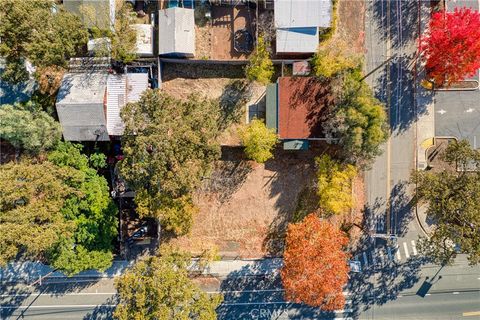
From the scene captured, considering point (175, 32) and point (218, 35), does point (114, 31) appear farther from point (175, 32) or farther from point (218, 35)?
point (218, 35)

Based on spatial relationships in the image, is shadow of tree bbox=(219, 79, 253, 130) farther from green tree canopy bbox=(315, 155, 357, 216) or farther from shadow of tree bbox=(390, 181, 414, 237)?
shadow of tree bbox=(390, 181, 414, 237)

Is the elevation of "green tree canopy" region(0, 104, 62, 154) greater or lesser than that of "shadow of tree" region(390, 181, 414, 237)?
greater

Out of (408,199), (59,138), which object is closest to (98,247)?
(59,138)

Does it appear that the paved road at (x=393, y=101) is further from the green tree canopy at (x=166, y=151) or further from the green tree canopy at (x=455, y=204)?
the green tree canopy at (x=166, y=151)

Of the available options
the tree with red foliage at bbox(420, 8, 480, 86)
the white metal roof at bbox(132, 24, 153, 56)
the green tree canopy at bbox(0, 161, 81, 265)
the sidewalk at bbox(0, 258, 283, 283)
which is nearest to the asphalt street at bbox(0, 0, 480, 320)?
the sidewalk at bbox(0, 258, 283, 283)

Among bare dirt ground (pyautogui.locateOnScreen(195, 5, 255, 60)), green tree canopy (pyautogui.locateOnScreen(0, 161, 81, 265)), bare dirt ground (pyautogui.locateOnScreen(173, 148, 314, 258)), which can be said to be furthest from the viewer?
bare dirt ground (pyautogui.locateOnScreen(173, 148, 314, 258))

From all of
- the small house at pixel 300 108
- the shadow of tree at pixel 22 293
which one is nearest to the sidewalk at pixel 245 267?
the small house at pixel 300 108

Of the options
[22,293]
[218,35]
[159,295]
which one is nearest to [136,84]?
[218,35]
